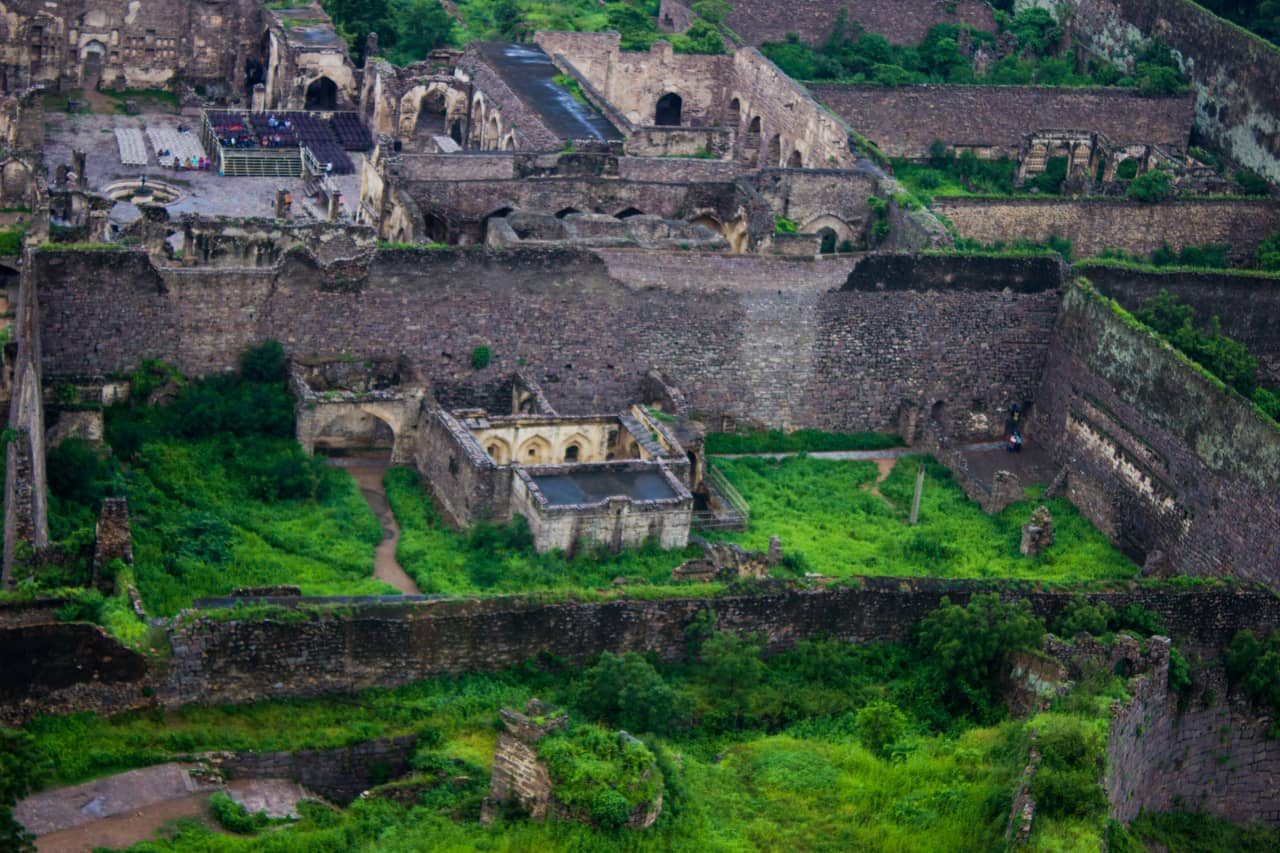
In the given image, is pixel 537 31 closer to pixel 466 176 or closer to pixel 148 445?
pixel 466 176

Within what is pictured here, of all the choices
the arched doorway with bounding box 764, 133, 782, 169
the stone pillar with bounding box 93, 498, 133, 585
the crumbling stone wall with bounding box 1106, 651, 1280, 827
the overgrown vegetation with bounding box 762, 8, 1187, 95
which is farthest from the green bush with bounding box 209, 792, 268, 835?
the overgrown vegetation with bounding box 762, 8, 1187, 95

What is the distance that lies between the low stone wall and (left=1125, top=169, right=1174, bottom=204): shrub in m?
26.4

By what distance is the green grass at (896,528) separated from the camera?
4588 cm

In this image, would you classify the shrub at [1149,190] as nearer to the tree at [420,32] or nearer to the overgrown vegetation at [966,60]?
the overgrown vegetation at [966,60]

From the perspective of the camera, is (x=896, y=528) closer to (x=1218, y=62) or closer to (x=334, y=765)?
(x=334, y=765)

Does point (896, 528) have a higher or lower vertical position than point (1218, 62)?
lower

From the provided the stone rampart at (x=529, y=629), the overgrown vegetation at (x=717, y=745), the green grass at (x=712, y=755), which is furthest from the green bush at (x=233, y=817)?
the stone rampart at (x=529, y=629)

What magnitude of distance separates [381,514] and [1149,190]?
1997 cm

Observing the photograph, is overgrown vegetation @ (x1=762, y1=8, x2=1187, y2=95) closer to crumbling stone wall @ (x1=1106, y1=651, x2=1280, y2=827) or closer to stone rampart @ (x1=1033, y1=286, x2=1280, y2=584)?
stone rampart @ (x1=1033, y1=286, x2=1280, y2=584)

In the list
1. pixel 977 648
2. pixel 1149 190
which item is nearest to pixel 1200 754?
pixel 977 648

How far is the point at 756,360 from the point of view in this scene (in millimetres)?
50562

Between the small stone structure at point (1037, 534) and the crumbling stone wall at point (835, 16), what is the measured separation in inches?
879

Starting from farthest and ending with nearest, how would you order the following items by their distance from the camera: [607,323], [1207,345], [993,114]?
[993,114]
[607,323]
[1207,345]

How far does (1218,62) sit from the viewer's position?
6338 centimetres
